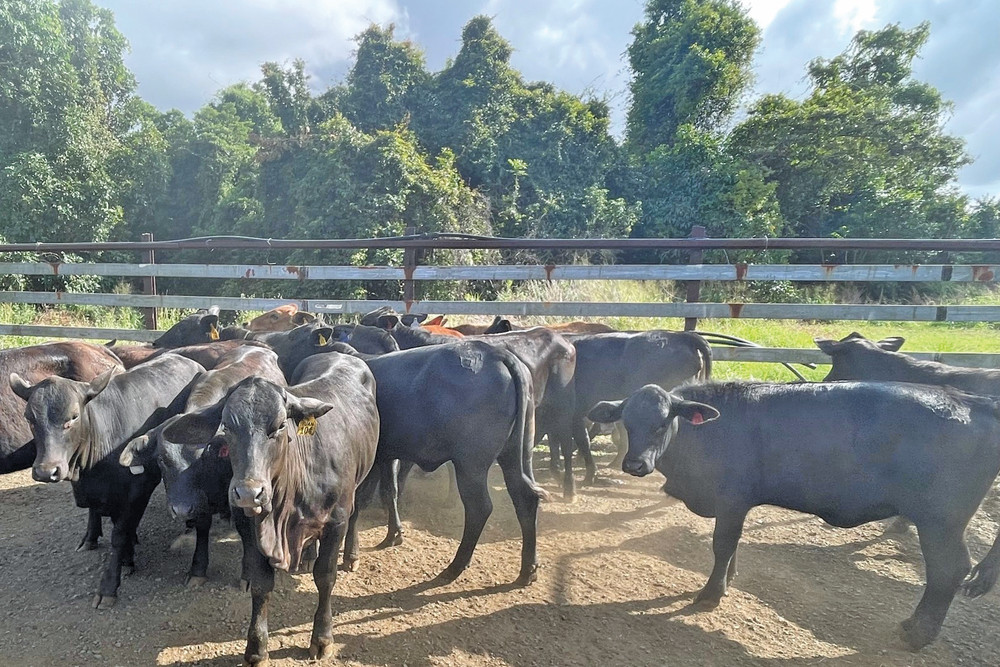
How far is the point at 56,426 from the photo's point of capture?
11.3ft

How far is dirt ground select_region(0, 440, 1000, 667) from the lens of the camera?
123 inches

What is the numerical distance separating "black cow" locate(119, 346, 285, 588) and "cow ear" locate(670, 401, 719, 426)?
2.64 metres

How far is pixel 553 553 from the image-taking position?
163 inches

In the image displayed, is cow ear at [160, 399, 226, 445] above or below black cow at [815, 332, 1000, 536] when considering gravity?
below

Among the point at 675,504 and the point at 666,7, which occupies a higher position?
the point at 666,7

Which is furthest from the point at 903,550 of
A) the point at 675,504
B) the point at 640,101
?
the point at 640,101

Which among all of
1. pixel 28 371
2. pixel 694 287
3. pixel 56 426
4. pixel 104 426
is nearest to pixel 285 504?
pixel 56 426

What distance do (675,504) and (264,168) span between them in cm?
1686

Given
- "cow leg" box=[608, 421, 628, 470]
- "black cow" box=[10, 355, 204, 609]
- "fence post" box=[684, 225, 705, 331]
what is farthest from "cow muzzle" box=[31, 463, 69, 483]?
"fence post" box=[684, 225, 705, 331]

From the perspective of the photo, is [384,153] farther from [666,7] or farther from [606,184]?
[666,7]

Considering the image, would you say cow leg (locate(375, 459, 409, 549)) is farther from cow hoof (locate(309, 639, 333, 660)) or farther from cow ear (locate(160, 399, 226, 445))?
cow ear (locate(160, 399, 226, 445))

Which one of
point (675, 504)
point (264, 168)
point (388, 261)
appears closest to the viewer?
point (675, 504)

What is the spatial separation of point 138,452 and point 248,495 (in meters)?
1.29

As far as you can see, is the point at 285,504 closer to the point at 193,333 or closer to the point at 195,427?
the point at 195,427
